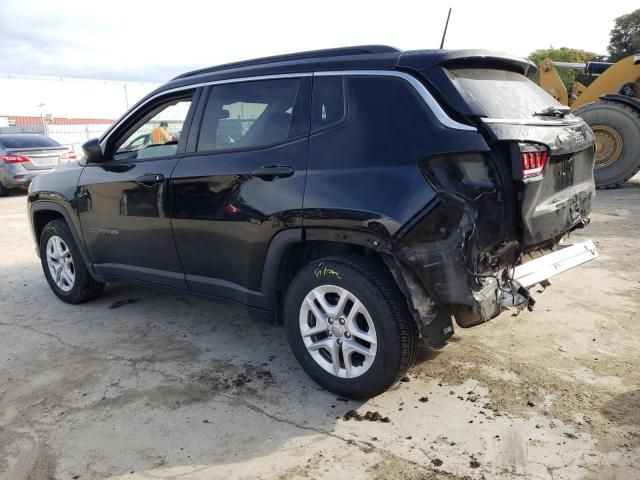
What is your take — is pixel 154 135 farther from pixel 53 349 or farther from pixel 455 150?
pixel 455 150

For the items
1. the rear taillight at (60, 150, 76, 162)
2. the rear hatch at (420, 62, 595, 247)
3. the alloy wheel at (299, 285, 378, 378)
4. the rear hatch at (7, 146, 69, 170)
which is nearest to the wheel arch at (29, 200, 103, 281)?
the alloy wheel at (299, 285, 378, 378)

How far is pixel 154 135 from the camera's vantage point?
15.2 feet

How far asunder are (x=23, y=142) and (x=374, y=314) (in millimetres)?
13007

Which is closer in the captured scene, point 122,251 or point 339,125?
point 339,125

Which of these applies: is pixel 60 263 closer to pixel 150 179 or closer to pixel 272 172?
pixel 150 179

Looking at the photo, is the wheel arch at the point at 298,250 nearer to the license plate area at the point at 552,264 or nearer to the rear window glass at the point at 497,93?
the license plate area at the point at 552,264

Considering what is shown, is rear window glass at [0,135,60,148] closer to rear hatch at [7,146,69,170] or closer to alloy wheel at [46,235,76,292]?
rear hatch at [7,146,69,170]

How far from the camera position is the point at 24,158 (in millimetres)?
12938

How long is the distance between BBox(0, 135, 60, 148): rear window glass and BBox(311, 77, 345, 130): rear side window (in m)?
12.1

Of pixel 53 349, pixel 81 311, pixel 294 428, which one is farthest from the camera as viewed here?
pixel 81 311

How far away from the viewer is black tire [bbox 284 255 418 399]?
2.95 metres

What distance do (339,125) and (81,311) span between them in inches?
124

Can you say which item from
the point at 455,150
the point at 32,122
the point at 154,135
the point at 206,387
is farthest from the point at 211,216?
the point at 32,122

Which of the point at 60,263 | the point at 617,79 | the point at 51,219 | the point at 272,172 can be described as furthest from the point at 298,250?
the point at 617,79
